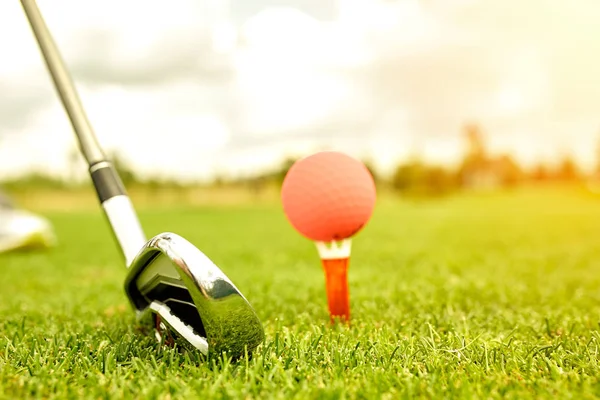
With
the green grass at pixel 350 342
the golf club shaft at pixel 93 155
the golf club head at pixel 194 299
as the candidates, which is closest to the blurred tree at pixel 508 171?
the green grass at pixel 350 342

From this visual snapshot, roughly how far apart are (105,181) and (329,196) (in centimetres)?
94

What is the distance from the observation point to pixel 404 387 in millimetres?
1580

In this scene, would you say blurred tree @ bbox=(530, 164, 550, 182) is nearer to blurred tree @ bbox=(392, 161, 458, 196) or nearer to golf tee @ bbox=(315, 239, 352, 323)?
blurred tree @ bbox=(392, 161, 458, 196)

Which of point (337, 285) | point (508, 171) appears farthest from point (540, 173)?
point (337, 285)

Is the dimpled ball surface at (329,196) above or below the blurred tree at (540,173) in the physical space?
above

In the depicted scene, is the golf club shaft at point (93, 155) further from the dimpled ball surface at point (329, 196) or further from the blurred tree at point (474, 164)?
the blurred tree at point (474, 164)

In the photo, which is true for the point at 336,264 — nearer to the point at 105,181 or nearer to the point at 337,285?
the point at 337,285

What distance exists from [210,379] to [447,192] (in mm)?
49168

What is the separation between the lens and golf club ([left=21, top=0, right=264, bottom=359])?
1540 millimetres

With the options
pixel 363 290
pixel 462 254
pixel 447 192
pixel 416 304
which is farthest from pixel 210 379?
pixel 447 192

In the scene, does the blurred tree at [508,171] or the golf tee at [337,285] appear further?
the blurred tree at [508,171]

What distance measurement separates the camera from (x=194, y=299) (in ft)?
5.07

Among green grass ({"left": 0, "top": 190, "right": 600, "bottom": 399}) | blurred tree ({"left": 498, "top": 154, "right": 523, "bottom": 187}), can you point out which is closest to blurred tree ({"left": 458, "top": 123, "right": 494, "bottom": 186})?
blurred tree ({"left": 498, "top": 154, "right": 523, "bottom": 187})

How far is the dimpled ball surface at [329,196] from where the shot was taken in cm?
224
